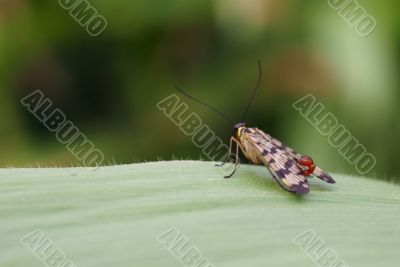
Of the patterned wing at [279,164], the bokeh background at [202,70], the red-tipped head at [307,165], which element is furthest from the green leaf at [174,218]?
the bokeh background at [202,70]

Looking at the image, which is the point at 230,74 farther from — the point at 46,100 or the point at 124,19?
the point at 46,100

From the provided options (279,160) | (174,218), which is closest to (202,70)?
(279,160)

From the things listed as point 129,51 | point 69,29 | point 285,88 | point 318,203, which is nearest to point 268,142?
point 318,203

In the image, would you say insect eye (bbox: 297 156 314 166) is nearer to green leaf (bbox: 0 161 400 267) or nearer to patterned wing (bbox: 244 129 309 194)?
patterned wing (bbox: 244 129 309 194)

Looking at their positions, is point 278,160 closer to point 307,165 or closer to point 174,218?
point 307,165

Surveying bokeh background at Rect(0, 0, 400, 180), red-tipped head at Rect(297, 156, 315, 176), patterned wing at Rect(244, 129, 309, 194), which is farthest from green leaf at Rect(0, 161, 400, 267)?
bokeh background at Rect(0, 0, 400, 180)

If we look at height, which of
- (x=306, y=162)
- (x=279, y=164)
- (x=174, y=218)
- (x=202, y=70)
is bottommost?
(x=174, y=218)

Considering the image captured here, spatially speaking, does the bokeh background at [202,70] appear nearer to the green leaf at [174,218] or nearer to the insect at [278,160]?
the insect at [278,160]

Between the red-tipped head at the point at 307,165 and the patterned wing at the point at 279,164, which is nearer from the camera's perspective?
the patterned wing at the point at 279,164
